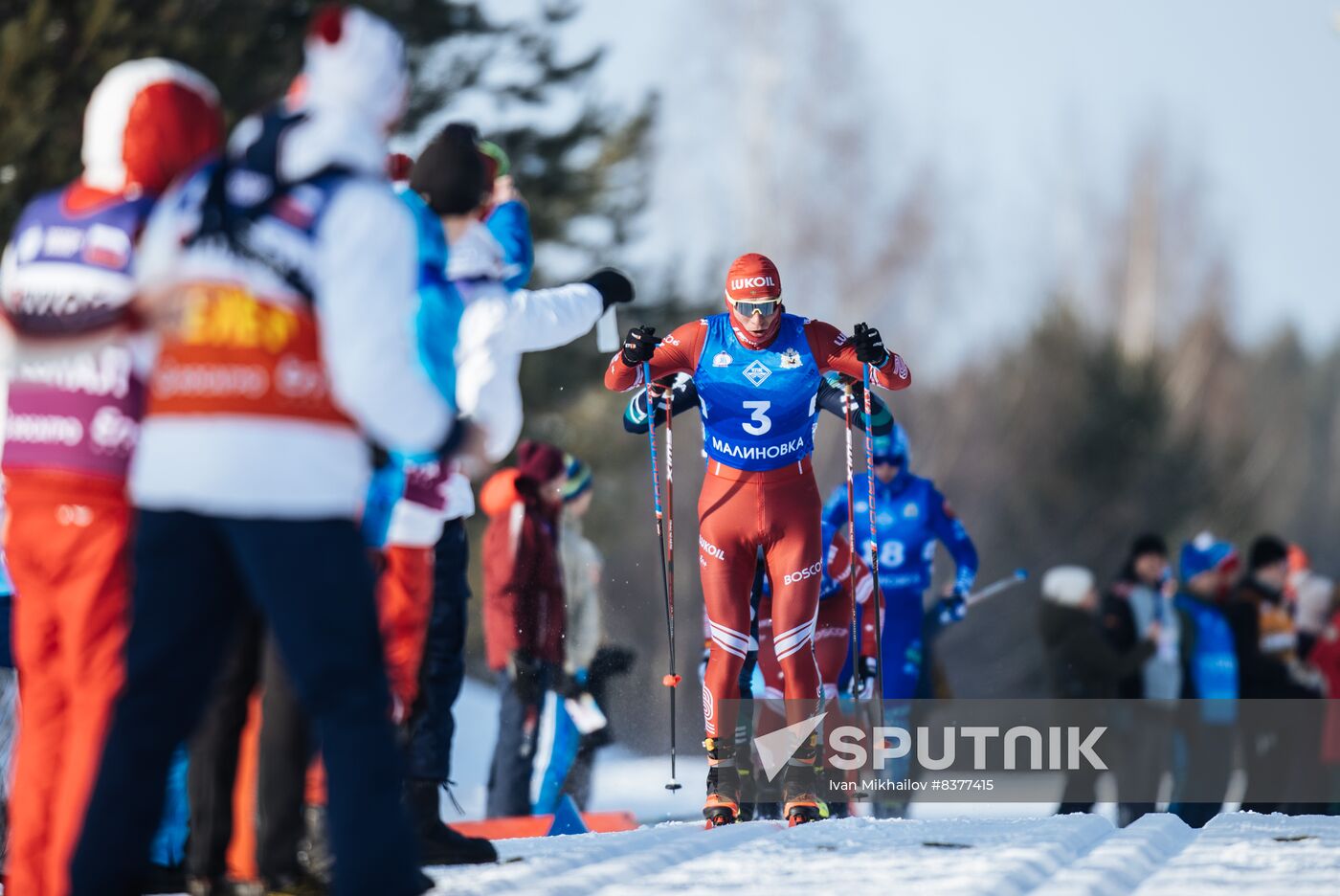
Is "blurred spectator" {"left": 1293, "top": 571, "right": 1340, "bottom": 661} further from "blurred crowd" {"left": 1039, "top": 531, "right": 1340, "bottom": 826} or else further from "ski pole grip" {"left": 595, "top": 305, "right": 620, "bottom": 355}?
"ski pole grip" {"left": 595, "top": 305, "right": 620, "bottom": 355}

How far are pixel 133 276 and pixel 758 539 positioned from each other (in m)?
3.60

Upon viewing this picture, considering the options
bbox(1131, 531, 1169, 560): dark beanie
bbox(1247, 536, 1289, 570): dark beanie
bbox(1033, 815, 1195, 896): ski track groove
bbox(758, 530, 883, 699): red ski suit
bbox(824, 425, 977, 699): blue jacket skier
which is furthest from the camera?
bbox(1247, 536, 1289, 570): dark beanie

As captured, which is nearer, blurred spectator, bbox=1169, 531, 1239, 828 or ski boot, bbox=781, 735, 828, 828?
ski boot, bbox=781, 735, 828, 828

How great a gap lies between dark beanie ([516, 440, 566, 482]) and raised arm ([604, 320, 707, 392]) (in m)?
1.47

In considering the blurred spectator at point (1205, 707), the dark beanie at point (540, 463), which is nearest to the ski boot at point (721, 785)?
the dark beanie at point (540, 463)

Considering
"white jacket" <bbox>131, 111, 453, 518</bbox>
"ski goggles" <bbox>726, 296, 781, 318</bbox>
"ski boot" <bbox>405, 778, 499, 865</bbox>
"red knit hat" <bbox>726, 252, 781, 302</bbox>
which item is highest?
"red knit hat" <bbox>726, 252, 781, 302</bbox>

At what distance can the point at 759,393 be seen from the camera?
725cm

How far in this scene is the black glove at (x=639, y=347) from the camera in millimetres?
7285

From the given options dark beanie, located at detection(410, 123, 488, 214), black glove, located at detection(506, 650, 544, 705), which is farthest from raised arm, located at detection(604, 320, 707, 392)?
dark beanie, located at detection(410, 123, 488, 214)

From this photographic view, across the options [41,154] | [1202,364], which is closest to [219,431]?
[41,154]

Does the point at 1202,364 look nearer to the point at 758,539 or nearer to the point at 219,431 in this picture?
the point at 758,539

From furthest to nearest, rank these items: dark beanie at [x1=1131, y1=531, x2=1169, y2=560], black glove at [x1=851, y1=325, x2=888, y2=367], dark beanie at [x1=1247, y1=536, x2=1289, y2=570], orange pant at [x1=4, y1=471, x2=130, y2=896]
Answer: dark beanie at [x1=1247, y1=536, x2=1289, y2=570]
dark beanie at [x1=1131, y1=531, x2=1169, y2=560]
black glove at [x1=851, y1=325, x2=888, y2=367]
orange pant at [x1=4, y1=471, x2=130, y2=896]

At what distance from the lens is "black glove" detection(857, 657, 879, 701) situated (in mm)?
8992

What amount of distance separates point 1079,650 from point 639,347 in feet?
14.0
